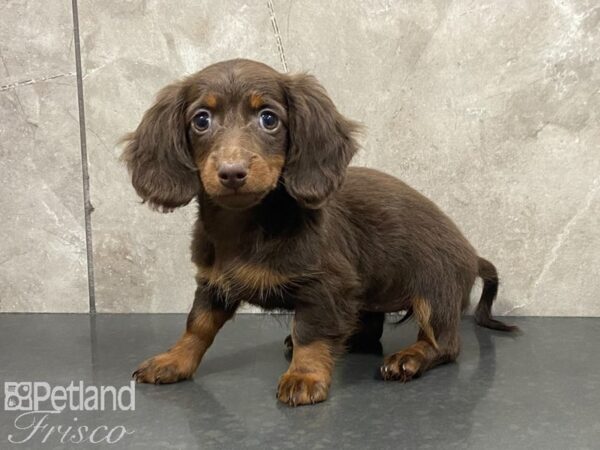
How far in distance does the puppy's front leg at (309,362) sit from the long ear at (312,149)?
35 cm

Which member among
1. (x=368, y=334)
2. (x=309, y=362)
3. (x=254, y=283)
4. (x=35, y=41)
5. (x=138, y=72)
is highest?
(x=35, y=41)

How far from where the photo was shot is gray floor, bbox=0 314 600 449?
5.58 feet

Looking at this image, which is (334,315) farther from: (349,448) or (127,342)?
(127,342)

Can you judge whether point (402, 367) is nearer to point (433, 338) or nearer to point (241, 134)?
point (433, 338)

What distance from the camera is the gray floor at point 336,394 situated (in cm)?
170

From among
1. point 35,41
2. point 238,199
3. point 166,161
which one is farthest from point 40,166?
point 238,199

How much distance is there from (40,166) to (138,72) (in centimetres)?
58

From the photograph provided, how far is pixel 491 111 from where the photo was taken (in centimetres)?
287

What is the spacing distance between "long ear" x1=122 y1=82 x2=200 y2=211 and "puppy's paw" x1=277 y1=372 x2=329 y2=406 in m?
0.58

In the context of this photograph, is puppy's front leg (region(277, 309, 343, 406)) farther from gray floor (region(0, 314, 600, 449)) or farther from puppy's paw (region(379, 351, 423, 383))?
puppy's paw (region(379, 351, 423, 383))

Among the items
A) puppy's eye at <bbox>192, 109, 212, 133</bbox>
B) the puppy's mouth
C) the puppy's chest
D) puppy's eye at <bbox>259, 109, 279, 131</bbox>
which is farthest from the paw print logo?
puppy's eye at <bbox>259, 109, 279, 131</bbox>

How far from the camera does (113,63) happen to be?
293 cm

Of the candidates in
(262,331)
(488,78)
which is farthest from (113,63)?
(488,78)

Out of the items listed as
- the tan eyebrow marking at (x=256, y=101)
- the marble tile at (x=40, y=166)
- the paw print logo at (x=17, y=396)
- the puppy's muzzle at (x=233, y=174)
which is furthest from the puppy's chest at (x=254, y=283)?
the marble tile at (x=40, y=166)
